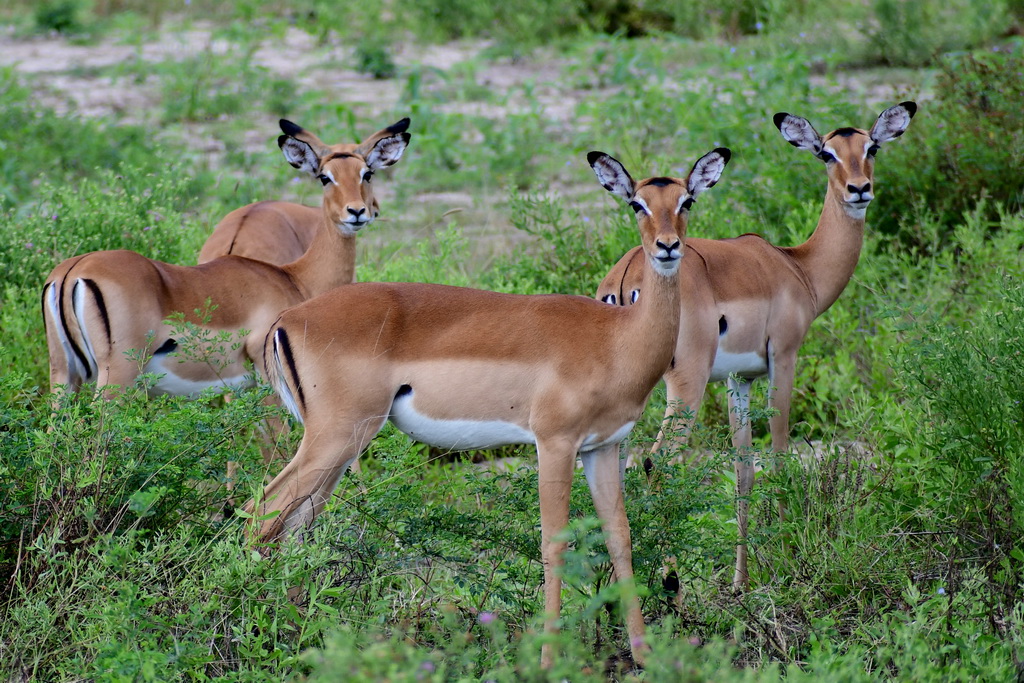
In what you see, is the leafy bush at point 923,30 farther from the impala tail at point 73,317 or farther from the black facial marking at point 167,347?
the impala tail at point 73,317

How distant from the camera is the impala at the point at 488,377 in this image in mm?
4270

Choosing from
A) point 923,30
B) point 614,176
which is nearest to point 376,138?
point 614,176

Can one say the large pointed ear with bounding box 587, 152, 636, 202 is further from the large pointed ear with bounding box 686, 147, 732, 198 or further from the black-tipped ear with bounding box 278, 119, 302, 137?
the black-tipped ear with bounding box 278, 119, 302, 137

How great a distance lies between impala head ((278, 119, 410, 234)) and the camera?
6.05 m

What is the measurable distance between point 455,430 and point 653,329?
793mm

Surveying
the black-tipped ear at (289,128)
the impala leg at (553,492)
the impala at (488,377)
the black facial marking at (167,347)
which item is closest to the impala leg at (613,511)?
the impala at (488,377)

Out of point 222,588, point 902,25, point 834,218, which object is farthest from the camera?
point 902,25

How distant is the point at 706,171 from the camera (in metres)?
4.61

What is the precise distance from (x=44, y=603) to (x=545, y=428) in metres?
1.72

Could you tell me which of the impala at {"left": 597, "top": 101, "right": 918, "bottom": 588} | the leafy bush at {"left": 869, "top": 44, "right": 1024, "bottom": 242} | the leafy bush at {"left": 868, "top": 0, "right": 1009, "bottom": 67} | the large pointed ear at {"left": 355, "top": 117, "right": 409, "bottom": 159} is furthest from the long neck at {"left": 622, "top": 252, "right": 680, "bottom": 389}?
the leafy bush at {"left": 868, "top": 0, "right": 1009, "bottom": 67}

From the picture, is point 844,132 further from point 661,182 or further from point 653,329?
point 653,329

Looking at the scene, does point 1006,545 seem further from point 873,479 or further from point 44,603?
point 44,603

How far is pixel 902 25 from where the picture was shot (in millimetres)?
12297

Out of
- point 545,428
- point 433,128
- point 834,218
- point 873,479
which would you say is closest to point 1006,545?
point 873,479
